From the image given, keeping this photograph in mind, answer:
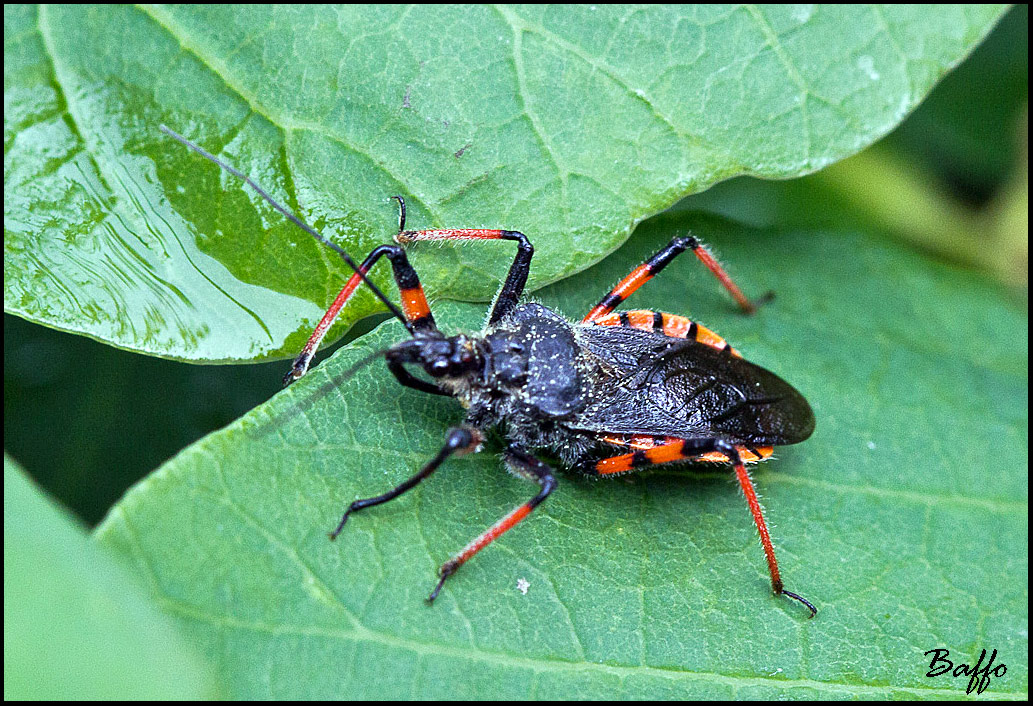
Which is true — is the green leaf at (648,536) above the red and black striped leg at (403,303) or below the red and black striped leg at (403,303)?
below

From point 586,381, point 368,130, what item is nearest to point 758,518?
point 586,381

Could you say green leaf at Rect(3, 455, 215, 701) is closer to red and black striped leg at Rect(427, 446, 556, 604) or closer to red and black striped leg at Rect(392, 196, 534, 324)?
red and black striped leg at Rect(427, 446, 556, 604)

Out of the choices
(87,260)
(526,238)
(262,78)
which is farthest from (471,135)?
(87,260)

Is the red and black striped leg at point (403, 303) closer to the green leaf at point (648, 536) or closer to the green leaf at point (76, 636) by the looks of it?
the green leaf at point (648, 536)

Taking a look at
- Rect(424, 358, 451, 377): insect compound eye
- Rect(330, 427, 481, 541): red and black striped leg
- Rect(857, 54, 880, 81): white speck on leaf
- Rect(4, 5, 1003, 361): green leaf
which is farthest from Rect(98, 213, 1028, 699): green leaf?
Rect(857, 54, 880, 81): white speck on leaf

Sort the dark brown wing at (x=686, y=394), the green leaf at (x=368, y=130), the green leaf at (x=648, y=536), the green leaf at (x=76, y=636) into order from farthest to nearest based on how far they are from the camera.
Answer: the dark brown wing at (x=686, y=394), the green leaf at (x=368, y=130), the green leaf at (x=648, y=536), the green leaf at (x=76, y=636)

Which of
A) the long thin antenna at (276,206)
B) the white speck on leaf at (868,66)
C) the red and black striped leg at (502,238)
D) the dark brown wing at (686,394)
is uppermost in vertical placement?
the long thin antenna at (276,206)

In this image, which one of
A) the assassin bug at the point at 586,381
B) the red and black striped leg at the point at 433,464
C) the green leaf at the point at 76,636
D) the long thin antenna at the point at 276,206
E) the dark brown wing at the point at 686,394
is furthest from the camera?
the dark brown wing at the point at 686,394

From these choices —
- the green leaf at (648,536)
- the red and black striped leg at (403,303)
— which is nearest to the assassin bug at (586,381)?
the red and black striped leg at (403,303)
